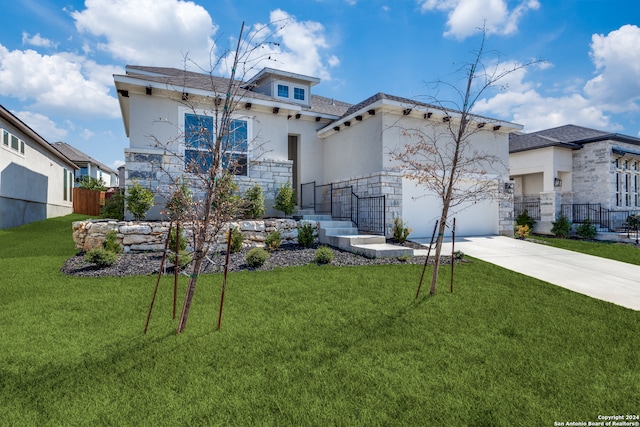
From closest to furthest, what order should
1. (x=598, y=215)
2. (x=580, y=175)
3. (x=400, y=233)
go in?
(x=400, y=233)
(x=598, y=215)
(x=580, y=175)

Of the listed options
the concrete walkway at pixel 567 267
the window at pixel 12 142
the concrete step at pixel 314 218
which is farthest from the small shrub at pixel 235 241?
the window at pixel 12 142

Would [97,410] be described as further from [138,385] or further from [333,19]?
[333,19]

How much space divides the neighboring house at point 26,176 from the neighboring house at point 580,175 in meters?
22.8

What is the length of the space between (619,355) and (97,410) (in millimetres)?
4692

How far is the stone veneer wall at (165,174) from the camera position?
30.5ft

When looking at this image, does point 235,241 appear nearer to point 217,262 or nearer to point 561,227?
point 217,262

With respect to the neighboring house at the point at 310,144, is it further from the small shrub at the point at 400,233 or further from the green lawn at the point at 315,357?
the green lawn at the point at 315,357

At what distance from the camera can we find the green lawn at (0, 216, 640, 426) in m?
2.41

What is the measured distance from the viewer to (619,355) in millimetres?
3275

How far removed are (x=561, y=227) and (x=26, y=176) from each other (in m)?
23.8

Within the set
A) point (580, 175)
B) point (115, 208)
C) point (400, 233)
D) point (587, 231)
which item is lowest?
point (587, 231)

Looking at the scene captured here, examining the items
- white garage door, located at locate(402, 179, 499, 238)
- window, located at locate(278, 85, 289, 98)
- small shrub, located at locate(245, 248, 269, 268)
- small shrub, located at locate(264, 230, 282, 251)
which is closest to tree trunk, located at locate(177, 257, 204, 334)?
small shrub, located at locate(245, 248, 269, 268)

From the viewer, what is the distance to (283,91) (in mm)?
13797

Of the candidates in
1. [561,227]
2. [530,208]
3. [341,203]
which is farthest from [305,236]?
[530,208]
